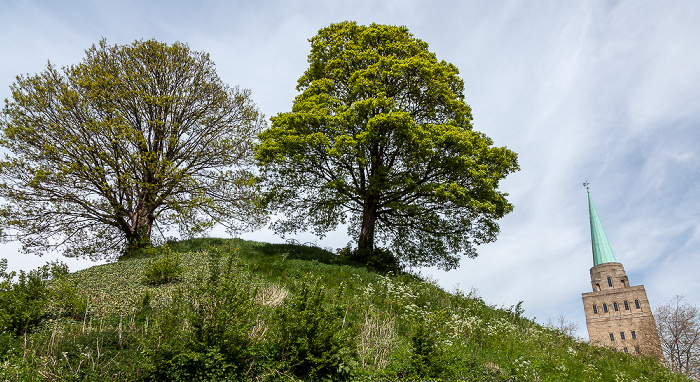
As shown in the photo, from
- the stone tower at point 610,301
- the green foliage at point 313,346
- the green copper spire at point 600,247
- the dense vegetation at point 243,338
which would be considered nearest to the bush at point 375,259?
the dense vegetation at point 243,338

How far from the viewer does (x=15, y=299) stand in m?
6.79

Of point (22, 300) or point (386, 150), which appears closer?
point (22, 300)

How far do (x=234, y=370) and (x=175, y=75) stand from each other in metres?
15.0

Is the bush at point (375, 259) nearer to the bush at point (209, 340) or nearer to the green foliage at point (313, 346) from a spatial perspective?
the green foliage at point (313, 346)

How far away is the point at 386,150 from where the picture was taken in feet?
49.1

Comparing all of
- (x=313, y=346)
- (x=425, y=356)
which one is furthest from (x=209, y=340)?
(x=425, y=356)

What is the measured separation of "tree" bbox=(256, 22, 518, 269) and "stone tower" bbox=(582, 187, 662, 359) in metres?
43.2

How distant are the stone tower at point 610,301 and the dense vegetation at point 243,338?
49.1m

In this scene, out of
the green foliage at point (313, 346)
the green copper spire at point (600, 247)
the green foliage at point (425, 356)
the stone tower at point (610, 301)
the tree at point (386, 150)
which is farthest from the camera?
the green copper spire at point (600, 247)

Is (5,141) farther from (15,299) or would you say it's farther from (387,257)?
(387,257)

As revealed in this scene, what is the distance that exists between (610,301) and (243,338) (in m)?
59.5

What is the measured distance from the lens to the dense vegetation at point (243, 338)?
4.92 meters

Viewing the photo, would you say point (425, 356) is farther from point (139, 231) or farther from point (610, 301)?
point (610, 301)

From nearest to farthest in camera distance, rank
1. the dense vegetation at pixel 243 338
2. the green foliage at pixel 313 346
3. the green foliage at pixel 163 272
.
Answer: the dense vegetation at pixel 243 338 → the green foliage at pixel 313 346 → the green foliage at pixel 163 272
